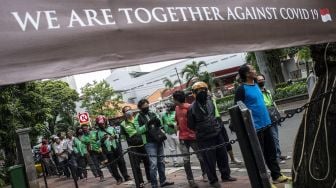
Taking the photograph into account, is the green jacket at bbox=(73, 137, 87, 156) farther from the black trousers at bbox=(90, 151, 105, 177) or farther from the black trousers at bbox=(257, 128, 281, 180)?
the black trousers at bbox=(257, 128, 281, 180)

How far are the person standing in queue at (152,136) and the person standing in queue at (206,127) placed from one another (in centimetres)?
102

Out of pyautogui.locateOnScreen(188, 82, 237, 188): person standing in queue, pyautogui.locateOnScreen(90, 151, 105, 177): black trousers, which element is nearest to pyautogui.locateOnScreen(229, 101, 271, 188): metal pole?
pyautogui.locateOnScreen(188, 82, 237, 188): person standing in queue

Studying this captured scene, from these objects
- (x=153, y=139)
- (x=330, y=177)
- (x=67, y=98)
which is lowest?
(x=330, y=177)

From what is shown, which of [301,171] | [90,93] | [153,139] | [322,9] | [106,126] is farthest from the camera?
[90,93]

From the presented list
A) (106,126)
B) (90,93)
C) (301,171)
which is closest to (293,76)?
(90,93)

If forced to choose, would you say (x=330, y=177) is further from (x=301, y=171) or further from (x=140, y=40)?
(x=140, y=40)

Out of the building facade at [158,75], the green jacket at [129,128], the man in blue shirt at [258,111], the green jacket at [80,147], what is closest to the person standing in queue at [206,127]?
the man in blue shirt at [258,111]

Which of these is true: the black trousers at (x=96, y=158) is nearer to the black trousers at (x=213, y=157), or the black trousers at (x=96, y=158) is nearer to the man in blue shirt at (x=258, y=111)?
the black trousers at (x=213, y=157)

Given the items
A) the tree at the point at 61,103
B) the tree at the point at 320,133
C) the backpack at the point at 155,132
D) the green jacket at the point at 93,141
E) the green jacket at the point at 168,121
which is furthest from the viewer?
the tree at the point at 61,103

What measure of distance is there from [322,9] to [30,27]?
2.18 metres

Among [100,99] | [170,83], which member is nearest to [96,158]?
[100,99]

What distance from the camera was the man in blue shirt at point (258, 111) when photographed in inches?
228

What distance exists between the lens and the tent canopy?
69.4 inches

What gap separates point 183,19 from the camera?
223 centimetres
